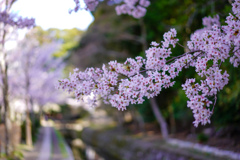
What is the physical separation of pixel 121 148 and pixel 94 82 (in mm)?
8354

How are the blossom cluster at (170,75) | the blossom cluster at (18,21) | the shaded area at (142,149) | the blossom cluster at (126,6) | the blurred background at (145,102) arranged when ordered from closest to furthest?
the blossom cluster at (170,75) → the blossom cluster at (126,6) → the blossom cluster at (18,21) → the blurred background at (145,102) → the shaded area at (142,149)

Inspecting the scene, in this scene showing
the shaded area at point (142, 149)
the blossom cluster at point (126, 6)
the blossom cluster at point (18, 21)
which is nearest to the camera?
the blossom cluster at point (126, 6)

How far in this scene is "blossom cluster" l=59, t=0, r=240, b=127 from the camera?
8.95ft

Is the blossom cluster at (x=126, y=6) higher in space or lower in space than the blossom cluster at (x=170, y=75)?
higher

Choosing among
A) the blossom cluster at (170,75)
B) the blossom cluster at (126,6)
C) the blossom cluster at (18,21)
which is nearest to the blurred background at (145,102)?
the blossom cluster at (170,75)

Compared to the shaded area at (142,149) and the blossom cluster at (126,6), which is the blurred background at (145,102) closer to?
the shaded area at (142,149)

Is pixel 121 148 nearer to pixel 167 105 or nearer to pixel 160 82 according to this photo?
pixel 167 105

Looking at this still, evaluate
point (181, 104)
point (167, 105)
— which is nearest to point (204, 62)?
point (181, 104)

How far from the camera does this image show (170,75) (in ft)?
9.57

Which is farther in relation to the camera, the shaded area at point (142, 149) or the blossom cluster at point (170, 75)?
the shaded area at point (142, 149)

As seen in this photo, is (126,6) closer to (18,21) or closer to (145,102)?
(18,21)

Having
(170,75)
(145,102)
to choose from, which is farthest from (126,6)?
(145,102)

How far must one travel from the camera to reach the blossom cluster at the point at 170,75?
8.95 feet

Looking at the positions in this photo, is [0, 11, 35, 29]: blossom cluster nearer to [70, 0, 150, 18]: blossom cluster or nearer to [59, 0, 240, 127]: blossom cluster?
[70, 0, 150, 18]: blossom cluster
